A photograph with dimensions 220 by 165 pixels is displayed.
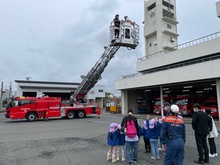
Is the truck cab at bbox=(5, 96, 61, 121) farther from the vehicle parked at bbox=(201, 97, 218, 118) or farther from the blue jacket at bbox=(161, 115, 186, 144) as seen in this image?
the blue jacket at bbox=(161, 115, 186, 144)

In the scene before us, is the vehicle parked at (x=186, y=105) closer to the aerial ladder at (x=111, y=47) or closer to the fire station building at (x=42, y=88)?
the aerial ladder at (x=111, y=47)

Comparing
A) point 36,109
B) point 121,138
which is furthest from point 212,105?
point 36,109

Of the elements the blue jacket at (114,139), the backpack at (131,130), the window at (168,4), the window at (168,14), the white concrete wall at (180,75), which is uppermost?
the window at (168,4)

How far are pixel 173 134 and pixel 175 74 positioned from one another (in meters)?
17.6

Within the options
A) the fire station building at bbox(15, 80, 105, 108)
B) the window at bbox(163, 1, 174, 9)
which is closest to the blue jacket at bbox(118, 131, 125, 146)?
the fire station building at bbox(15, 80, 105, 108)

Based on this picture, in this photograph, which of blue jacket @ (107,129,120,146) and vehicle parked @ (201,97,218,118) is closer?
blue jacket @ (107,129,120,146)

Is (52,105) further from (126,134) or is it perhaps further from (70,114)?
(126,134)

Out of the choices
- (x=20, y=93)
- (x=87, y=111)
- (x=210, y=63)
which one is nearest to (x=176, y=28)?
(x=210, y=63)

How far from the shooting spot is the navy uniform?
13.6ft

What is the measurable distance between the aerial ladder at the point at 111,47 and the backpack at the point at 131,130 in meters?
10.5

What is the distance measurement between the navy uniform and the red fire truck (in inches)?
701

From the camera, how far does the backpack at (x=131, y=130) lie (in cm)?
546

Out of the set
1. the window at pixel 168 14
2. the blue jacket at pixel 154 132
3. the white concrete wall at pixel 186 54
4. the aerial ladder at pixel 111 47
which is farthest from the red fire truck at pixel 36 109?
the window at pixel 168 14

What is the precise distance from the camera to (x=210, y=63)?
56.9 ft
